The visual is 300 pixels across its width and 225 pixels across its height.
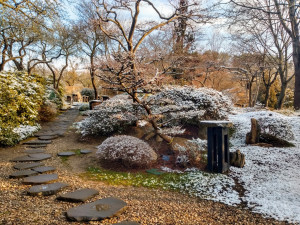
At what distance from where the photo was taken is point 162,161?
5281 mm

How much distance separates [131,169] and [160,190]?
3.85ft

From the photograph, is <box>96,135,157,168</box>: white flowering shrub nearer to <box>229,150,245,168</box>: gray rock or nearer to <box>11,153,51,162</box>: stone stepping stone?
<box>11,153,51,162</box>: stone stepping stone

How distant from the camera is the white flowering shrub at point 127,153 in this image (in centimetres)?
470

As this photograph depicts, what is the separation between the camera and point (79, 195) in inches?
114

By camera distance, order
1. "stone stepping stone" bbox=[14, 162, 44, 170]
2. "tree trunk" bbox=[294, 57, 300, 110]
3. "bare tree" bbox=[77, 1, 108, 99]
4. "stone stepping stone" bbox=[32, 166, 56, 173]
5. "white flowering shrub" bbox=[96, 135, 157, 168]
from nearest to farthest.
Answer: "stone stepping stone" bbox=[32, 166, 56, 173]
"stone stepping stone" bbox=[14, 162, 44, 170]
"white flowering shrub" bbox=[96, 135, 157, 168]
"tree trunk" bbox=[294, 57, 300, 110]
"bare tree" bbox=[77, 1, 108, 99]

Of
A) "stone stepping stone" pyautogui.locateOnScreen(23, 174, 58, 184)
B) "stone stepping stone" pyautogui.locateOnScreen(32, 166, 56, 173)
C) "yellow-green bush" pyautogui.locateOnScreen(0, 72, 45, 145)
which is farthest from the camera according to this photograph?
"yellow-green bush" pyautogui.locateOnScreen(0, 72, 45, 145)

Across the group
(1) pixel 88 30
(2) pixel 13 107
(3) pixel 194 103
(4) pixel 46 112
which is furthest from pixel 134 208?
(1) pixel 88 30

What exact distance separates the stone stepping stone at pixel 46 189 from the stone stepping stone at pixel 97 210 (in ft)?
2.40

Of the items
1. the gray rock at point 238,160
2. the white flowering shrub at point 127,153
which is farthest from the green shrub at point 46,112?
the gray rock at point 238,160

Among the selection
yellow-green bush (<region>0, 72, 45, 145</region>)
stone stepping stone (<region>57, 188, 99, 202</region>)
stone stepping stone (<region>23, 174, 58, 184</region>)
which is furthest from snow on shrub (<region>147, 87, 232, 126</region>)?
stone stepping stone (<region>57, 188, 99, 202</region>)

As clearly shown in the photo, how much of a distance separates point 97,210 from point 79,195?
539 millimetres

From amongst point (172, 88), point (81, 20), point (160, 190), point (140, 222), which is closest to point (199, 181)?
point (160, 190)

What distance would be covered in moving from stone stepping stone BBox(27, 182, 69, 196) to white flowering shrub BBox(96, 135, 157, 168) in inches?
62.0

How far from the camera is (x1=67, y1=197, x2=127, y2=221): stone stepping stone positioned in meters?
2.28
